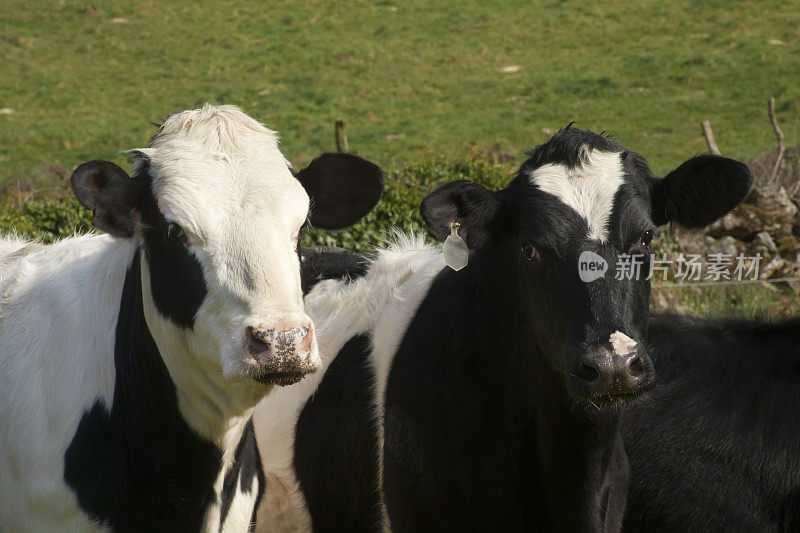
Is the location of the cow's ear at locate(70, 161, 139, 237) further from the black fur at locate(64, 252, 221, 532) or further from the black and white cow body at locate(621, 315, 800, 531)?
the black and white cow body at locate(621, 315, 800, 531)

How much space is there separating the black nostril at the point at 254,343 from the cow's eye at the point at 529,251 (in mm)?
1275

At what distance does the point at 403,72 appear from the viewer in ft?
69.1

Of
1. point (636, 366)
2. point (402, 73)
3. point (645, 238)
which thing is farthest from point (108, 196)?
point (402, 73)

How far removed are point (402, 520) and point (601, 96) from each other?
53.5ft

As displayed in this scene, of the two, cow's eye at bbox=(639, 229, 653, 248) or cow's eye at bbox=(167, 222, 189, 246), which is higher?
cow's eye at bbox=(167, 222, 189, 246)

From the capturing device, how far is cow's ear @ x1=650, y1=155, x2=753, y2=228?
155 inches

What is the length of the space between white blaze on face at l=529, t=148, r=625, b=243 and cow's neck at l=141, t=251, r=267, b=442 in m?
1.45

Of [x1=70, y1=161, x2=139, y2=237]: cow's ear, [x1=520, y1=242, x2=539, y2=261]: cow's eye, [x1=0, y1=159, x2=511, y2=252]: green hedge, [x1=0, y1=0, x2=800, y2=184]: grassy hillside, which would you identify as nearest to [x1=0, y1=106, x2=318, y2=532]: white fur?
[x1=70, y1=161, x2=139, y2=237]: cow's ear

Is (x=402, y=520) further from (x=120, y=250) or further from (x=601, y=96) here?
(x=601, y=96)

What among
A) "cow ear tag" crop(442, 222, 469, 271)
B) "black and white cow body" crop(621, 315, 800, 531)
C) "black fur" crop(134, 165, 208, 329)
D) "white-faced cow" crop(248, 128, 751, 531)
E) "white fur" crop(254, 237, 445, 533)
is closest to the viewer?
"black fur" crop(134, 165, 208, 329)

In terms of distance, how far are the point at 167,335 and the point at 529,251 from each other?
1.48 meters

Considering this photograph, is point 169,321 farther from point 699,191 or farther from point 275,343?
point 699,191

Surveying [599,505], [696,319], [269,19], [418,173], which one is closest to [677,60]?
[269,19]

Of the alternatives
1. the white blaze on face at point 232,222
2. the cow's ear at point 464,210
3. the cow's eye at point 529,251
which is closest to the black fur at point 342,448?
the cow's ear at point 464,210
